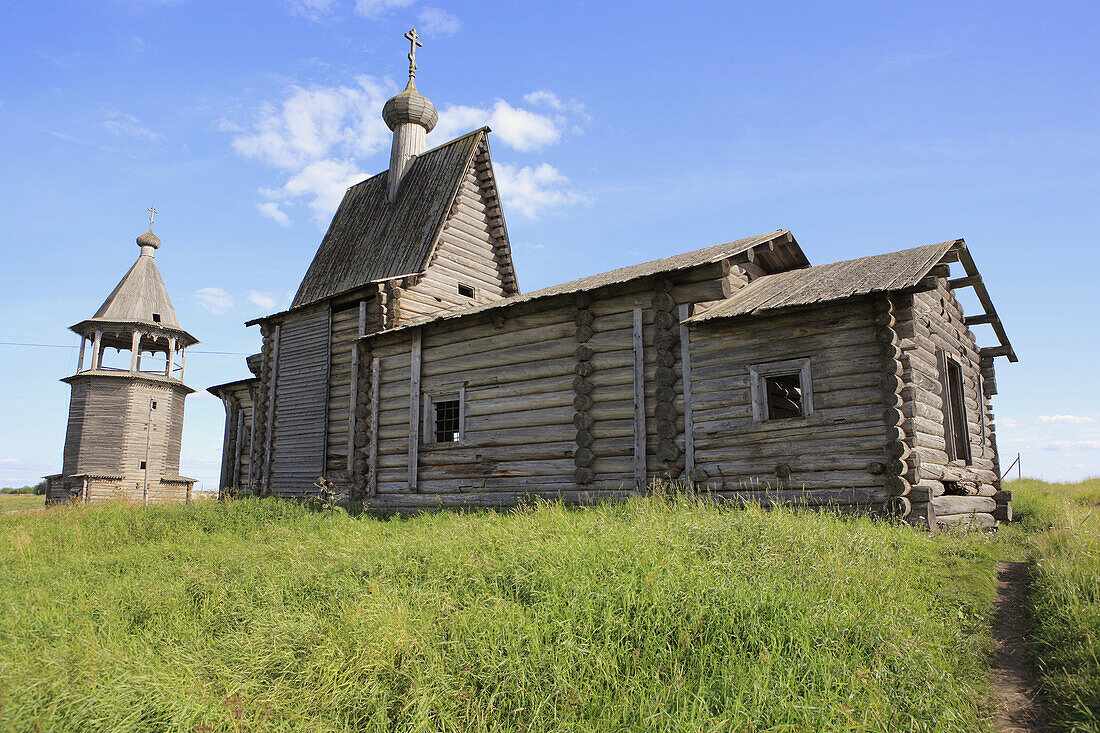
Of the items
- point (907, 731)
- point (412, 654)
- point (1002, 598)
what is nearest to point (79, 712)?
point (412, 654)

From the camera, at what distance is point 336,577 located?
6.02 meters

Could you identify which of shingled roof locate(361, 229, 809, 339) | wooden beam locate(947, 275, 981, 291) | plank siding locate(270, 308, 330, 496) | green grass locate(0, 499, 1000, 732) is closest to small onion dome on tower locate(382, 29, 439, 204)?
plank siding locate(270, 308, 330, 496)

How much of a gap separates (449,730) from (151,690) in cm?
206

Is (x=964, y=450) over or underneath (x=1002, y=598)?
over

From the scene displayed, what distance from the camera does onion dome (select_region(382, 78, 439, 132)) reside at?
838 inches

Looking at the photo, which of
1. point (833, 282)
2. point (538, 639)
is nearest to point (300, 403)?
point (833, 282)

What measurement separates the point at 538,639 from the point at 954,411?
11.7 m

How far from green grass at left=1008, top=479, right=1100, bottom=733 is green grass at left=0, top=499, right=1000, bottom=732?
424 millimetres

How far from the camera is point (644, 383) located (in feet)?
36.5

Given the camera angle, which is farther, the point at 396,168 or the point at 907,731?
the point at 396,168

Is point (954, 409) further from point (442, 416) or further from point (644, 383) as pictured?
point (442, 416)

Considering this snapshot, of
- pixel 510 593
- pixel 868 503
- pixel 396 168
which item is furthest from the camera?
pixel 396 168

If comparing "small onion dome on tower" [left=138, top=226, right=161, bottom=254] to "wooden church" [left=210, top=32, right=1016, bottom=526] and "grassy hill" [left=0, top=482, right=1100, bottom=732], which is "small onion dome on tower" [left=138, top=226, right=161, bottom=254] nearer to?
"wooden church" [left=210, top=32, right=1016, bottom=526]

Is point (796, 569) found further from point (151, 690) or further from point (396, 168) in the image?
Result: point (396, 168)
